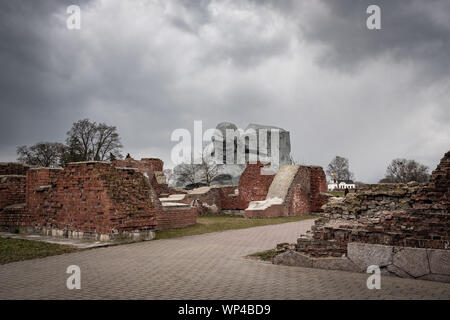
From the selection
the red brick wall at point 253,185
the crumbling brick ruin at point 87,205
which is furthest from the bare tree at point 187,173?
the crumbling brick ruin at point 87,205

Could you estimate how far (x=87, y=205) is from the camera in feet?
33.7

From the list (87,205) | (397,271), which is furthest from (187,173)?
(397,271)

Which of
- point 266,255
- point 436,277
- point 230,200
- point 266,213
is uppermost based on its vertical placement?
point 230,200

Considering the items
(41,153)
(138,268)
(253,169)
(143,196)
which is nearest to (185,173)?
(41,153)

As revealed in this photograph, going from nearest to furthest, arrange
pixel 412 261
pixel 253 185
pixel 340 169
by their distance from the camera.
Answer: pixel 412 261 → pixel 253 185 → pixel 340 169

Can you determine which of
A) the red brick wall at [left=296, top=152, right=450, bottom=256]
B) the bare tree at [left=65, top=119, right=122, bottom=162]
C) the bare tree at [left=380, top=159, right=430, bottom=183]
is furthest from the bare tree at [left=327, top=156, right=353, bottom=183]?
the red brick wall at [left=296, top=152, right=450, bottom=256]

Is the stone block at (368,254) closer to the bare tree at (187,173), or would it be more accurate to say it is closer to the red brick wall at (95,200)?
the red brick wall at (95,200)

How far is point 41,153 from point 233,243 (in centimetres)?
3580

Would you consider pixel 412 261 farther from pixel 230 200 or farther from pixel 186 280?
pixel 230 200

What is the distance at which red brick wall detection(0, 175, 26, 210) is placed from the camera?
12859 millimetres

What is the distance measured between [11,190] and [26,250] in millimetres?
5486

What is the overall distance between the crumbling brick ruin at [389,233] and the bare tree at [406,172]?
45491 mm

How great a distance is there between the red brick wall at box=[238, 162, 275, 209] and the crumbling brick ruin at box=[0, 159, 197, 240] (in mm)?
13267
